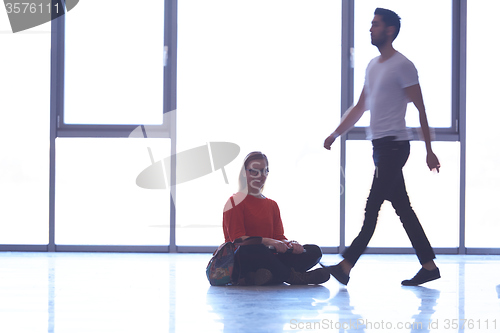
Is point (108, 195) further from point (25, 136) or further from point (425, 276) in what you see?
point (425, 276)

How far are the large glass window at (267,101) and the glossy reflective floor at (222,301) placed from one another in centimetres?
77

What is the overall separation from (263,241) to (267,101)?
163 cm

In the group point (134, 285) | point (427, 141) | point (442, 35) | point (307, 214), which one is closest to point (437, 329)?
point (427, 141)

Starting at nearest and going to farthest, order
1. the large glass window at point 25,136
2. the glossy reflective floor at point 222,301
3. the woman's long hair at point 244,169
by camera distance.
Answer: the glossy reflective floor at point 222,301
the woman's long hair at point 244,169
the large glass window at point 25,136

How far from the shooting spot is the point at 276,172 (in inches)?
158

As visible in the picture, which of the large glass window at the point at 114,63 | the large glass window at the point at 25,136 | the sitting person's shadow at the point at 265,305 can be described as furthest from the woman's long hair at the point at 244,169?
the large glass window at the point at 25,136

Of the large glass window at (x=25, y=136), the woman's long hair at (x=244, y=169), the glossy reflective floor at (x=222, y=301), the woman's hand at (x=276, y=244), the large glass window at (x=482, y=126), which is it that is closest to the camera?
the glossy reflective floor at (x=222, y=301)

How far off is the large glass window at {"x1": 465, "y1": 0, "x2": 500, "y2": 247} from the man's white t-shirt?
1.63 meters

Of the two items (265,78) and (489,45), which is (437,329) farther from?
(489,45)

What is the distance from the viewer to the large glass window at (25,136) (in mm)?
3949

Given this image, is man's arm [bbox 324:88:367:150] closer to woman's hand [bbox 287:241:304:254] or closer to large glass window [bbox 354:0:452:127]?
woman's hand [bbox 287:241:304:254]

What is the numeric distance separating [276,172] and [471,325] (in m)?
2.26

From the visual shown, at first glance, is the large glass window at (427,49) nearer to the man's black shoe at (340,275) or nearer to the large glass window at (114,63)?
the large glass window at (114,63)

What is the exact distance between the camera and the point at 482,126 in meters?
4.08
